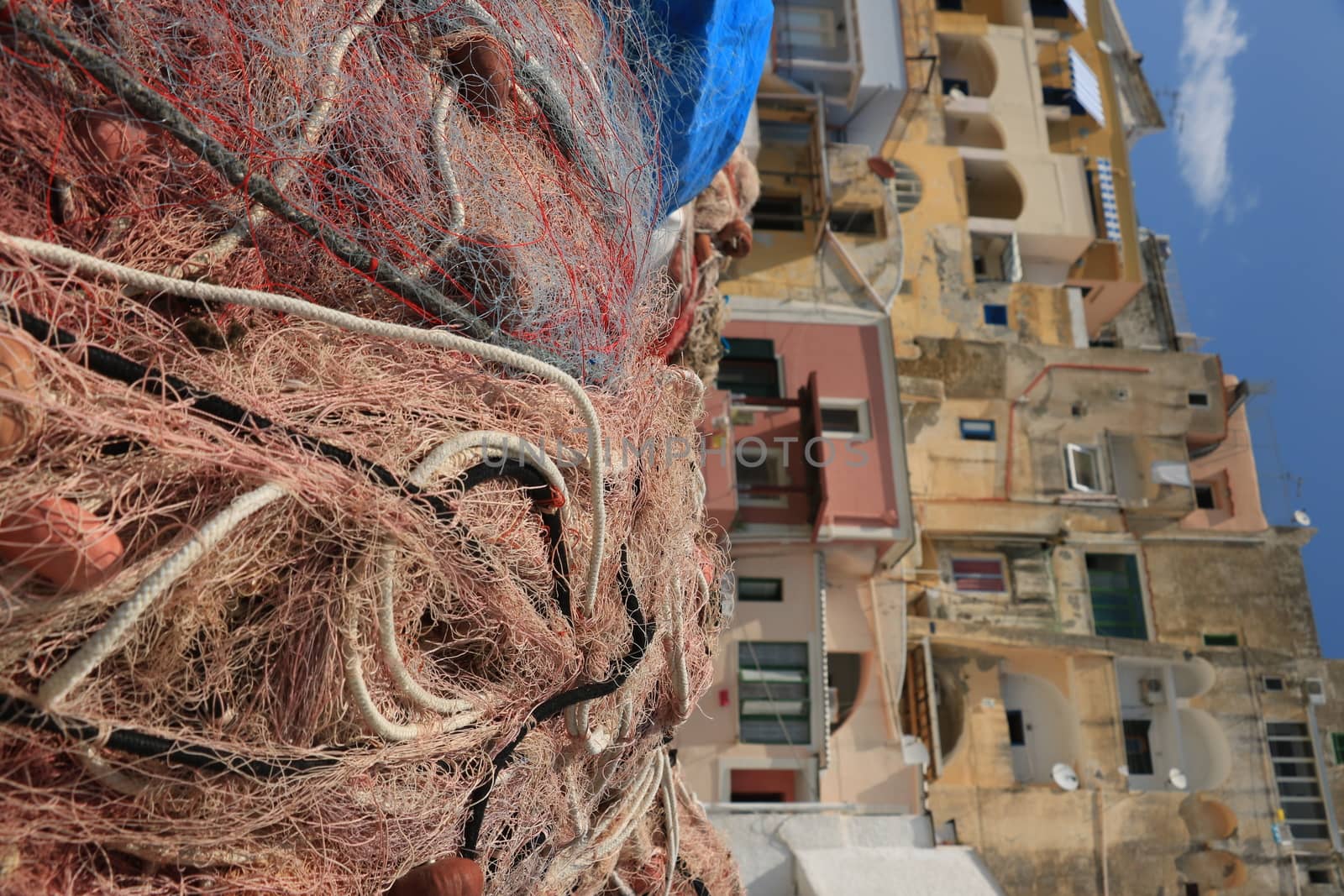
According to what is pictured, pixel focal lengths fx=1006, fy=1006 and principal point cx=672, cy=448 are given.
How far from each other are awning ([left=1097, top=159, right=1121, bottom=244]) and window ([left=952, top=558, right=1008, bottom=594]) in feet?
25.5

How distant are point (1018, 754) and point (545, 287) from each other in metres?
13.1

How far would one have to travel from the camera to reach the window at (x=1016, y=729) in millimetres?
14133

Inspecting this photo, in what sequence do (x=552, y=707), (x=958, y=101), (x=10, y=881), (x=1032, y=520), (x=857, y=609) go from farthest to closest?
(x=958, y=101), (x=1032, y=520), (x=857, y=609), (x=552, y=707), (x=10, y=881)

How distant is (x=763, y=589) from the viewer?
11.8m

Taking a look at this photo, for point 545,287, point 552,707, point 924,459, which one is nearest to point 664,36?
point 545,287

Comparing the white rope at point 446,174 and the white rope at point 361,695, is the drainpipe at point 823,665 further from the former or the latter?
the white rope at point 361,695

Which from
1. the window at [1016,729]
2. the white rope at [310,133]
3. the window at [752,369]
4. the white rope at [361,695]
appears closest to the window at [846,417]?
the window at [752,369]

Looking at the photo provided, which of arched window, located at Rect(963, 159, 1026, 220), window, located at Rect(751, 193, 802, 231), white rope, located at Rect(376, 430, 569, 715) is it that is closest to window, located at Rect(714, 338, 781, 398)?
window, located at Rect(751, 193, 802, 231)

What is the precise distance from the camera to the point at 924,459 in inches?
599

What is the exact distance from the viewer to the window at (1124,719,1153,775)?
47.4 feet

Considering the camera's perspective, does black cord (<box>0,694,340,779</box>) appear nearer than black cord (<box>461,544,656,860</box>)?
Yes

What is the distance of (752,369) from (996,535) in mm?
4934

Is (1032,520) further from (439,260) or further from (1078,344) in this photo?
(439,260)

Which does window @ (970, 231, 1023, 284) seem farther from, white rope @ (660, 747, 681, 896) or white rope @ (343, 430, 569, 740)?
white rope @ (343, 430, 569, 740)
